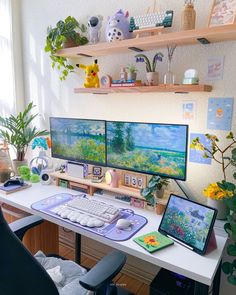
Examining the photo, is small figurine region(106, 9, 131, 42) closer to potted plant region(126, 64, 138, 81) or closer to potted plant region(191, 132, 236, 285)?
potted plant region(126, 64, 138, 81)

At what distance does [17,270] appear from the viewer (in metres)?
0.80

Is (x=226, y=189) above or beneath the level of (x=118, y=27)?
beneath

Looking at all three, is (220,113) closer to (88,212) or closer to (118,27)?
(118,27)

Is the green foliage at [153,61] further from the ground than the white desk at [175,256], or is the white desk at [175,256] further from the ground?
the green foliage at [153,61]

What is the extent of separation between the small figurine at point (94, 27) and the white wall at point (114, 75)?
12 centimetres

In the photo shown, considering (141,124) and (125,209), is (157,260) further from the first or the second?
(141,124)

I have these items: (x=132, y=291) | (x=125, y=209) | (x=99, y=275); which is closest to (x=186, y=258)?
(x=99, y=275)

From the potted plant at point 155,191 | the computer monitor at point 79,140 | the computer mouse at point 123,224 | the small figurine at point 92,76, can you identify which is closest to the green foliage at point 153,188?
the potted plant at point 155,191

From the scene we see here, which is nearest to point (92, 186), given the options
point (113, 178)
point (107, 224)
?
point (113, 178)

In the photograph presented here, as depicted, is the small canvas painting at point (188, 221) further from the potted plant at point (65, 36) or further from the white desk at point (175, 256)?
the potted plant at point (65, 36)

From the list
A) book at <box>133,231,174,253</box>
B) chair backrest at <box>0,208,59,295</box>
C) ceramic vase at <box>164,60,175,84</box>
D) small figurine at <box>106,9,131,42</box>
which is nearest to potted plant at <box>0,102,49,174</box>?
small figurine at <box>106,9,131,42</box>

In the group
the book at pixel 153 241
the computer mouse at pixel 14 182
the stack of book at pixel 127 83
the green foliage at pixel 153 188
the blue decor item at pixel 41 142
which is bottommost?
the book at pixel 153 241

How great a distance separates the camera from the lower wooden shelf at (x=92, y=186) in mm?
1585

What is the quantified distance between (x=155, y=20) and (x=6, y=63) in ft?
5.01
